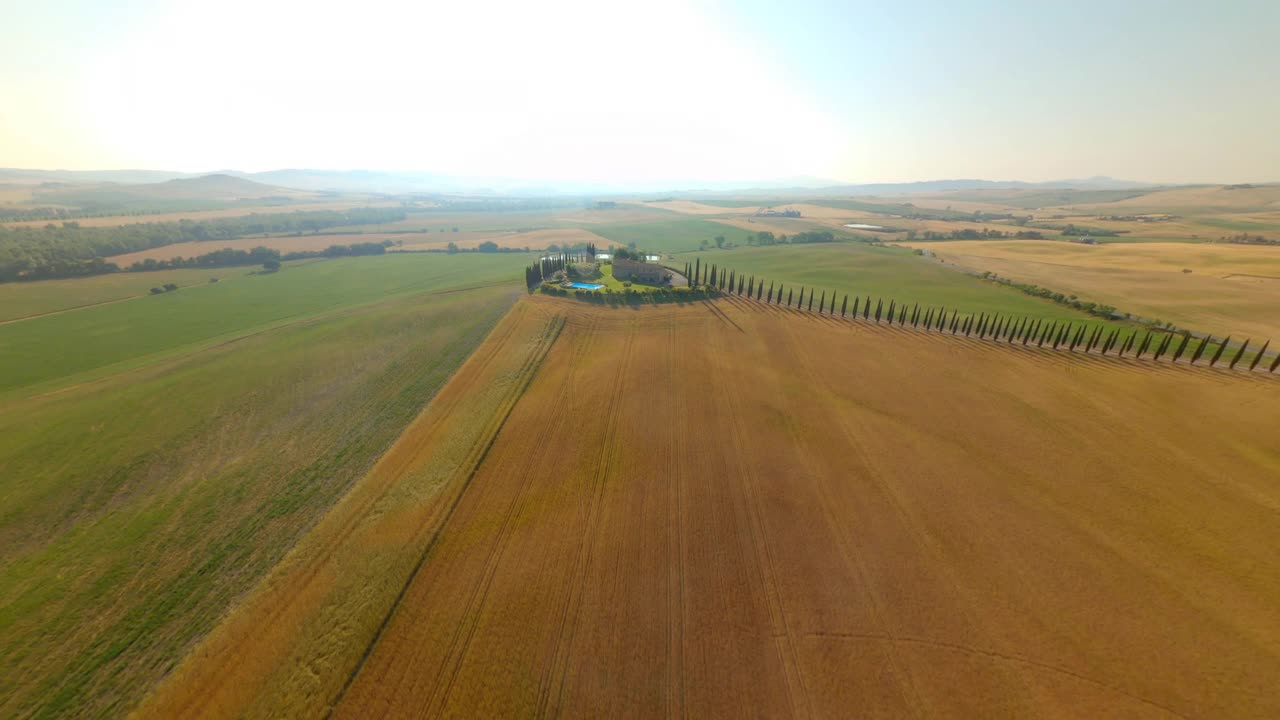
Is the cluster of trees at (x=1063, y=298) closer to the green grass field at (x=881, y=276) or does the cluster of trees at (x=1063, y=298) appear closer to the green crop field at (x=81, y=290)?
the green grass field at (x=881, y=276)

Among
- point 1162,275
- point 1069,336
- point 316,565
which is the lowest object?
point 316,565

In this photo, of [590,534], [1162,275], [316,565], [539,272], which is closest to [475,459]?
[316,565]

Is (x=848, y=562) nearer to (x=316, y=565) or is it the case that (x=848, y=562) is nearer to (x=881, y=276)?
(x=316, y=565)

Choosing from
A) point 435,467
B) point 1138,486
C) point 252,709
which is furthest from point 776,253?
point 252,709

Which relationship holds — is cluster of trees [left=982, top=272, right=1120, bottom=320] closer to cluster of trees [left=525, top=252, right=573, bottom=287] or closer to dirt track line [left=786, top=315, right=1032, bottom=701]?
dirt track line [left=786, top=315, right=1032, bottom=701]

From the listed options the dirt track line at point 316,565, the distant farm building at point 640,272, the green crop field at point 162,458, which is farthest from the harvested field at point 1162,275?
the green crop field at point 162,458

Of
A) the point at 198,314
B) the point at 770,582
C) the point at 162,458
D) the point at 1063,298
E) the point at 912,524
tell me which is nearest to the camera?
the point at 770,582

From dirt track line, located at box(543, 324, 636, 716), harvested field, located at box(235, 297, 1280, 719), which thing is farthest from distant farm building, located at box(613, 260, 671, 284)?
harvested field, located at box(235, 297, 1280, 719)
